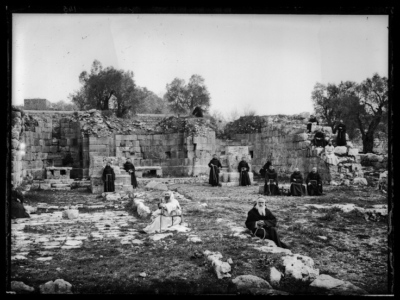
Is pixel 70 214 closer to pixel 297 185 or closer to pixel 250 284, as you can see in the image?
pixel 250 284

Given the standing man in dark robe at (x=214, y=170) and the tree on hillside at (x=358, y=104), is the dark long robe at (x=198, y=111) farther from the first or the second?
the tree on hillside at (x=358, y=104)

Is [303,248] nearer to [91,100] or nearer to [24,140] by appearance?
[91,100]

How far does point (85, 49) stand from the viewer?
7.25 metres

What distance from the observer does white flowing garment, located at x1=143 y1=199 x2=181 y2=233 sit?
24.0ft

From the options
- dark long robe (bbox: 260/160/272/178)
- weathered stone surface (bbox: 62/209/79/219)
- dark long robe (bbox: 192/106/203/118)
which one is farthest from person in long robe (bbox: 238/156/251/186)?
weathered stone surface (bbox: 62/209/79/219)

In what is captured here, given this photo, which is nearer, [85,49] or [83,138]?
[85,49]

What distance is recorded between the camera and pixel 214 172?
28.4 ft

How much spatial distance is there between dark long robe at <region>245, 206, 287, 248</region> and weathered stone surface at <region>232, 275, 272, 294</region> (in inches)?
32.8

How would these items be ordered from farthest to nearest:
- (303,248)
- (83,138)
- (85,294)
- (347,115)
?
(83,138) → (347,115) → (303,248) → (85,294)

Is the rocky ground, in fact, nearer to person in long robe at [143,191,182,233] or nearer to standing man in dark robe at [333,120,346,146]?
person in long robe at [143,191,182,233]

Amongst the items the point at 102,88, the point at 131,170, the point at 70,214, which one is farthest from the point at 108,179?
the point at 102,88

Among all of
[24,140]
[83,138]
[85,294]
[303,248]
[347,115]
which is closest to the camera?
[85,294]
